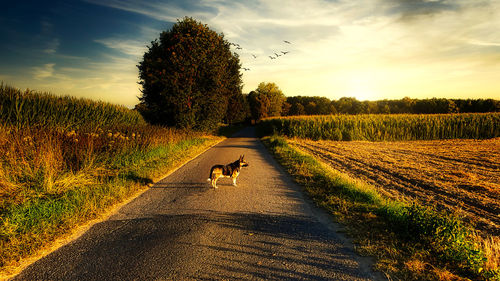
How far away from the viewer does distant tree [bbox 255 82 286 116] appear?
240 ft

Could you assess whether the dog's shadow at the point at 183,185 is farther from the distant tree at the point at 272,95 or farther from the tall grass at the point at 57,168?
the distant tree at the point at 272,95

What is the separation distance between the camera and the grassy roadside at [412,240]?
311cm

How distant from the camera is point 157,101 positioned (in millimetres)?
20062

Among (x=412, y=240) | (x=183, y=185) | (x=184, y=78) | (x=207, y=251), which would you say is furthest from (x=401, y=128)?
(x=207, y=251)

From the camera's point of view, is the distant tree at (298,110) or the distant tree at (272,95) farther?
the distant tree at (298,110)

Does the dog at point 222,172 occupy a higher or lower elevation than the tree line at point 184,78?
lower

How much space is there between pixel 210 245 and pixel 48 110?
35.1 ft

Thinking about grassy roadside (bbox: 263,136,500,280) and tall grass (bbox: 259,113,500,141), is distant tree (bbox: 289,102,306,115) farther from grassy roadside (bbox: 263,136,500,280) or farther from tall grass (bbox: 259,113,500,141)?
grassy roadside (bbox: 263,136,500,280)

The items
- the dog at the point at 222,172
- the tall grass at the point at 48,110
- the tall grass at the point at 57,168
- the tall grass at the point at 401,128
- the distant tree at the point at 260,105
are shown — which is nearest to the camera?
the tall grass at the point at 57,168

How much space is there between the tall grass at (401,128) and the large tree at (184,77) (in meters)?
9.80

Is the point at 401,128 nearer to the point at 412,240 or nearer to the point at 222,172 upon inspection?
the point at 222,172

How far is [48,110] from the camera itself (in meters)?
10.2

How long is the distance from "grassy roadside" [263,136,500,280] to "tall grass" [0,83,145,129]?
10.2 metres

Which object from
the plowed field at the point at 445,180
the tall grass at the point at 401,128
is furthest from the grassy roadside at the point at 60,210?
the tall grass at the point at 401,128
